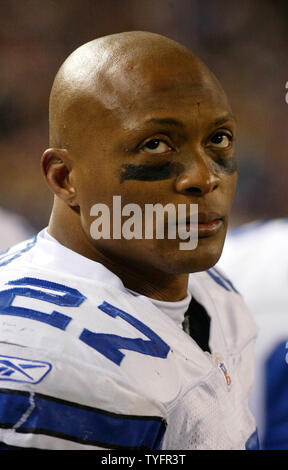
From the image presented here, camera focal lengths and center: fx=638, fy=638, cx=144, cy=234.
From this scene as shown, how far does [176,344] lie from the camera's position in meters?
0.91

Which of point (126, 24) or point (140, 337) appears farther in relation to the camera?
point (126, 24)

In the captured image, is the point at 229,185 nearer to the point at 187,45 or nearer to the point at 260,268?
the point at 260,268

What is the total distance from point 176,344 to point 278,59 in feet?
5.76

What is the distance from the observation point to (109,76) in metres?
0.87

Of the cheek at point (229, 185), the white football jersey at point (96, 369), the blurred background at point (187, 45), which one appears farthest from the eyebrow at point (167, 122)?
the blurred background at point (187, 45)

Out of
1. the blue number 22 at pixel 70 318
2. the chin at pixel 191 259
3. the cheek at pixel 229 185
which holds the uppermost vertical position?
the cheek at pixel 229 185

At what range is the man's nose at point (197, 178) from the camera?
86 centimetres

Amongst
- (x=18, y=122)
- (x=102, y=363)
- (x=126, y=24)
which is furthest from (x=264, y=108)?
(x=102, y=363)

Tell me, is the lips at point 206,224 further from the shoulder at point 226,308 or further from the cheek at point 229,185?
the shoulder at point 226,308

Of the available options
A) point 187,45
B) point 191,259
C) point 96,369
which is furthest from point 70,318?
point 187,45

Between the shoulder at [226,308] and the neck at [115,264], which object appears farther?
A: the shoulder at [226,308]

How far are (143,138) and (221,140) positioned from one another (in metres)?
0.13

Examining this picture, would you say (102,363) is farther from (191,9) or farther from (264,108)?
(264,108)
